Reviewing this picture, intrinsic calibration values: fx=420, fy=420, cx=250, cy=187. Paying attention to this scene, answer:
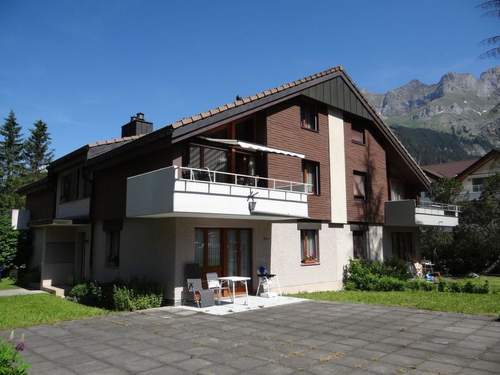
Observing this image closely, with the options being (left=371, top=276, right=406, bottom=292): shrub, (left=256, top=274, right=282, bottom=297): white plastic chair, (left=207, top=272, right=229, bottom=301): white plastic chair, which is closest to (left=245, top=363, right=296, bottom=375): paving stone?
(left=207, top=272, right=229, bottom=301): white plastic chair

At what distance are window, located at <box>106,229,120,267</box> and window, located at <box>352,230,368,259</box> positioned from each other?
37.7 feet

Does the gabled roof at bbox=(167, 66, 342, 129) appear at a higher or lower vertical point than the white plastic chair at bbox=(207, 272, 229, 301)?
higher

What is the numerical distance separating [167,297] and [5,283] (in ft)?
42.7

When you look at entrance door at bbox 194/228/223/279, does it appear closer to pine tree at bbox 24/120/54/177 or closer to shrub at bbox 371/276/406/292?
shrub at bbox 371/276/406/292

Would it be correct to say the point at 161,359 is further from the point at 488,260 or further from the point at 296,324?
the point at 488,260

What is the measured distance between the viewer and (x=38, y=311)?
42.8 feet

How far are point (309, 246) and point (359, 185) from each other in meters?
5.60

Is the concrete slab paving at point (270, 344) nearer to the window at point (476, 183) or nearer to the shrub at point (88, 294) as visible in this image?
the shrub at point (88, 294)

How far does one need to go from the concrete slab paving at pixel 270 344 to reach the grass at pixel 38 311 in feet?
2.79

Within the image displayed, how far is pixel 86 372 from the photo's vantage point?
690 centimetres

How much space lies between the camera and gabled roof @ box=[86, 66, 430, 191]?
45.4 feet

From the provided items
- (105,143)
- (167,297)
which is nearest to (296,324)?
(167,297)

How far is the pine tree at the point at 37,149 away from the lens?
61031 millimetres

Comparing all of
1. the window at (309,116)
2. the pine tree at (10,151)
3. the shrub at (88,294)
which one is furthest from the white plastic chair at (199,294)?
the pine tree at (10,151)
